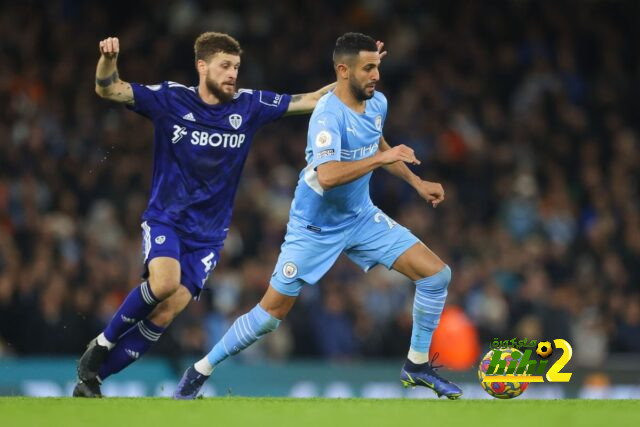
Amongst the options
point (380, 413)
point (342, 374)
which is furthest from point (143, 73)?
point (380, 413)

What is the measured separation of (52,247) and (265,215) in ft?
9.21

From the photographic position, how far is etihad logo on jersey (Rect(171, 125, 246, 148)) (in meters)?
8.52

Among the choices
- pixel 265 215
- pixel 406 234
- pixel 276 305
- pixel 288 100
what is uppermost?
pixel 288 100

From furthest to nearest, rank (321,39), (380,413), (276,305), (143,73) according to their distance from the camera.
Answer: (321,39), (143,73), (276,305), (380,413)

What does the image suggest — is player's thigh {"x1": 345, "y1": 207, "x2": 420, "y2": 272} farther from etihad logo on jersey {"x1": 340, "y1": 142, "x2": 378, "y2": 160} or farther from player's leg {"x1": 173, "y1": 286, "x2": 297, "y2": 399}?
player's leg {"x1": 173, "y1": 286, "x2": 297, "y2": 399}

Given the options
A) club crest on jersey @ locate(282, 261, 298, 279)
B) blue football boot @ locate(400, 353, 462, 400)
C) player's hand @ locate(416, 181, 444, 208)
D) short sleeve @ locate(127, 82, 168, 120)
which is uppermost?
short sleeve @ locate(127, 82, 168, 120)

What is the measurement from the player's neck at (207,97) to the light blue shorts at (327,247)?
96 centimetres

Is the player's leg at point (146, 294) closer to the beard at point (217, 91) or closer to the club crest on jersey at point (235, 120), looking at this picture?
the club crest on jersey at point (235, 120)

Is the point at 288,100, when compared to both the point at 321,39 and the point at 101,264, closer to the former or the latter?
→ the point at 101,264

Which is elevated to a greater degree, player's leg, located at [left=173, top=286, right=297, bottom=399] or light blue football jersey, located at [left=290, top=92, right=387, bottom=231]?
light blue football jersey, located at [left=290, top=92, right=387, bottom=231]

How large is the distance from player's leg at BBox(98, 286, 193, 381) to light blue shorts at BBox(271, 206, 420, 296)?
0.75m

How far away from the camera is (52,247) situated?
14.6 m

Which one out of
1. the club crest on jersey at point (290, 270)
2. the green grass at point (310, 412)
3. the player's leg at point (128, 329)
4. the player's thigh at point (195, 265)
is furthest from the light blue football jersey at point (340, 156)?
the green grass at point (310, 412)

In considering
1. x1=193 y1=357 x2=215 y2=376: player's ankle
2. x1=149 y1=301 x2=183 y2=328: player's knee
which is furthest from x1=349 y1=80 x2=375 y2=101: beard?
x1=193 y1=357 x2=215 y2=376: player's ankle
